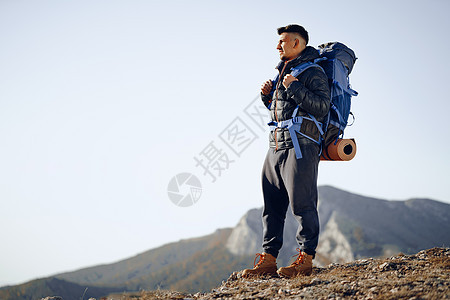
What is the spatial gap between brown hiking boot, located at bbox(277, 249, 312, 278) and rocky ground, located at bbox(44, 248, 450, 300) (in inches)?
9.9

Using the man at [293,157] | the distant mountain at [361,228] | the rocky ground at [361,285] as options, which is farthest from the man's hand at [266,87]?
the distant mountain at [361,228]

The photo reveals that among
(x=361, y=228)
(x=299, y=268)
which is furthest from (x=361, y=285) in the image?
(x=361, y=228)

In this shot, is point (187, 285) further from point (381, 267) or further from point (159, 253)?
point (381, 267)

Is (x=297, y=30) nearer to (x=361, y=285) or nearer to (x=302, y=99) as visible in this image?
(x=302, y=99)

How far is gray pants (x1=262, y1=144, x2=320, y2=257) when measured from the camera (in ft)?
15.8

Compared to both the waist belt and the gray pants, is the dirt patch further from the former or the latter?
the waist belt

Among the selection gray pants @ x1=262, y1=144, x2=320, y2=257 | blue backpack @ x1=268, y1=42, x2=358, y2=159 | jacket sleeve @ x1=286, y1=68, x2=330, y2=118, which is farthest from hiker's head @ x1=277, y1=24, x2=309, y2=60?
gray pants @ x1=262, y1=144, x2=320, y2=257

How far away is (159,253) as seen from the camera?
36.8 metres

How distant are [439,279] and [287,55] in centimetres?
341

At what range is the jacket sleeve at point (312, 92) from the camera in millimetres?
→ 4719

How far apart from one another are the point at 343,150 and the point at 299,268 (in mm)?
1739

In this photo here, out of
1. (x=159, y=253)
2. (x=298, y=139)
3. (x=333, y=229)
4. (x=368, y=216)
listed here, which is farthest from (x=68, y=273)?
(x=298, y=139)

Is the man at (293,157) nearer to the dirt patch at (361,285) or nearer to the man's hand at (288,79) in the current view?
the man's hand at (288,79)

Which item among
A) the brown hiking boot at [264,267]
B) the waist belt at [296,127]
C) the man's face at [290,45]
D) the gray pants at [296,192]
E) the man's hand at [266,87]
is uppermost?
the man's face at [290,45]
